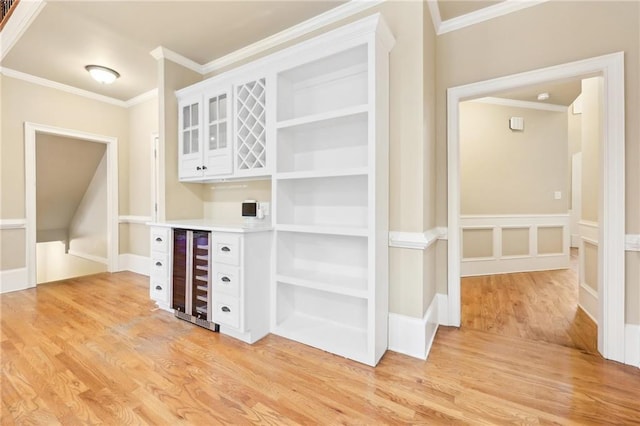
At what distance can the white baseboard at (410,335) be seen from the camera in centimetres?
202

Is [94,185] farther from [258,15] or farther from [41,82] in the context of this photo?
[258,15]

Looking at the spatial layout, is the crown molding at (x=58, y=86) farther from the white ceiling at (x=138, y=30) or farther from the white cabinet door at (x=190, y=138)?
the white cabinet door at (x=190, y=138)

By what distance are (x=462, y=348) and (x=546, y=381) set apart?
1.69 ft

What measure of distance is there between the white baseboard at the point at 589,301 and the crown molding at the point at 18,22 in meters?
5.49

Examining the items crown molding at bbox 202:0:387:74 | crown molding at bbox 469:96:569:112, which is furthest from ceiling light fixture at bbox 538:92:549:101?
crown molding at bbox 202:0:387:74

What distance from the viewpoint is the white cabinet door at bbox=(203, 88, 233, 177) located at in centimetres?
274

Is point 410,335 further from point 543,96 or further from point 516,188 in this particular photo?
point 543,96

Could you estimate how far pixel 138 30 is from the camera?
8.94 ft

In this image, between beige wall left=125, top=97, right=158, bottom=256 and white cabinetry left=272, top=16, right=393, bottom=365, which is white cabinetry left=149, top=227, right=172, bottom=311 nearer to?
white cabinetry left=272, top=16, right=393, bottom=365

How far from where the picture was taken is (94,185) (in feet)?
16.8

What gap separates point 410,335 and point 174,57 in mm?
3607

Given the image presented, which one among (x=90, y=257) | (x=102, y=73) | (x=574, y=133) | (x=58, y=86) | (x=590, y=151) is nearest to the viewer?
(x=590, y=151)

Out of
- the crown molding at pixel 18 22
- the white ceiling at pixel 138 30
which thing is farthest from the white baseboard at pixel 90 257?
the crown molding at pixel 18 22

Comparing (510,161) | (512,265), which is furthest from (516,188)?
(512,265)
